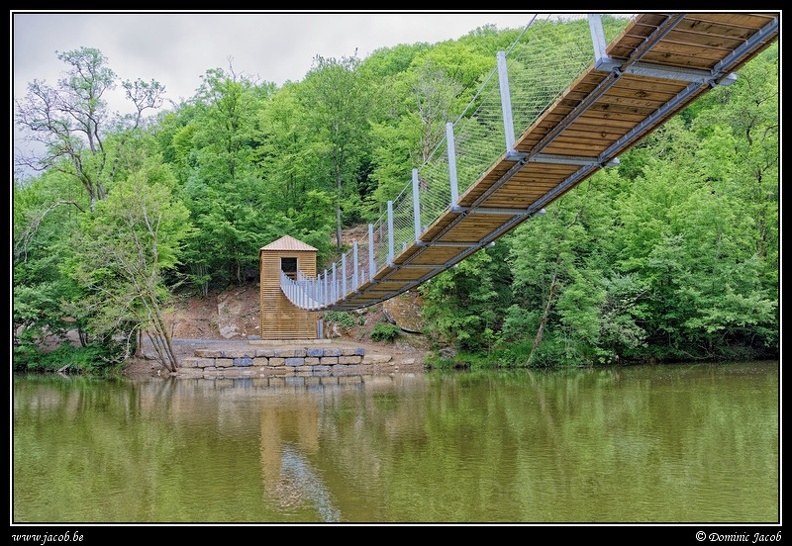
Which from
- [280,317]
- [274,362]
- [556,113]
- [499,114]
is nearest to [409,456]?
[499,114]

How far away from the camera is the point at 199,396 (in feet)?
38.8

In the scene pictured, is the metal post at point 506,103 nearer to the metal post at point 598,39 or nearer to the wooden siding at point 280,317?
the metal post at point 598,39

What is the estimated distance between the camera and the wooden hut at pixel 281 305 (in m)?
17.2

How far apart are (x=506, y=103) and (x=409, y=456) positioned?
130 inches

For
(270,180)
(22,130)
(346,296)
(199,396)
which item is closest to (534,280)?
(346,296)

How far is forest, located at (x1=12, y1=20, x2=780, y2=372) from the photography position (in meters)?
16.0

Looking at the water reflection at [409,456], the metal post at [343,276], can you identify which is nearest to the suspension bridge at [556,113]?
the water reflection at [409,456]

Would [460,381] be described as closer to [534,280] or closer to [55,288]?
[534,280]

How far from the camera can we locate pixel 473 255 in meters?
17.0

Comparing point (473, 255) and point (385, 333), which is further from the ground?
point (473, 255)

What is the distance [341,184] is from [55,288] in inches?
400

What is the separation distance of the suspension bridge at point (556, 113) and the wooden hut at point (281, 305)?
29.5ft

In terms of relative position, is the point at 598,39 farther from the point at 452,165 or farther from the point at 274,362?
the point at 274,362

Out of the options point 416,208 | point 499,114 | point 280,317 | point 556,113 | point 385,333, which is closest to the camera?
point 556,113
